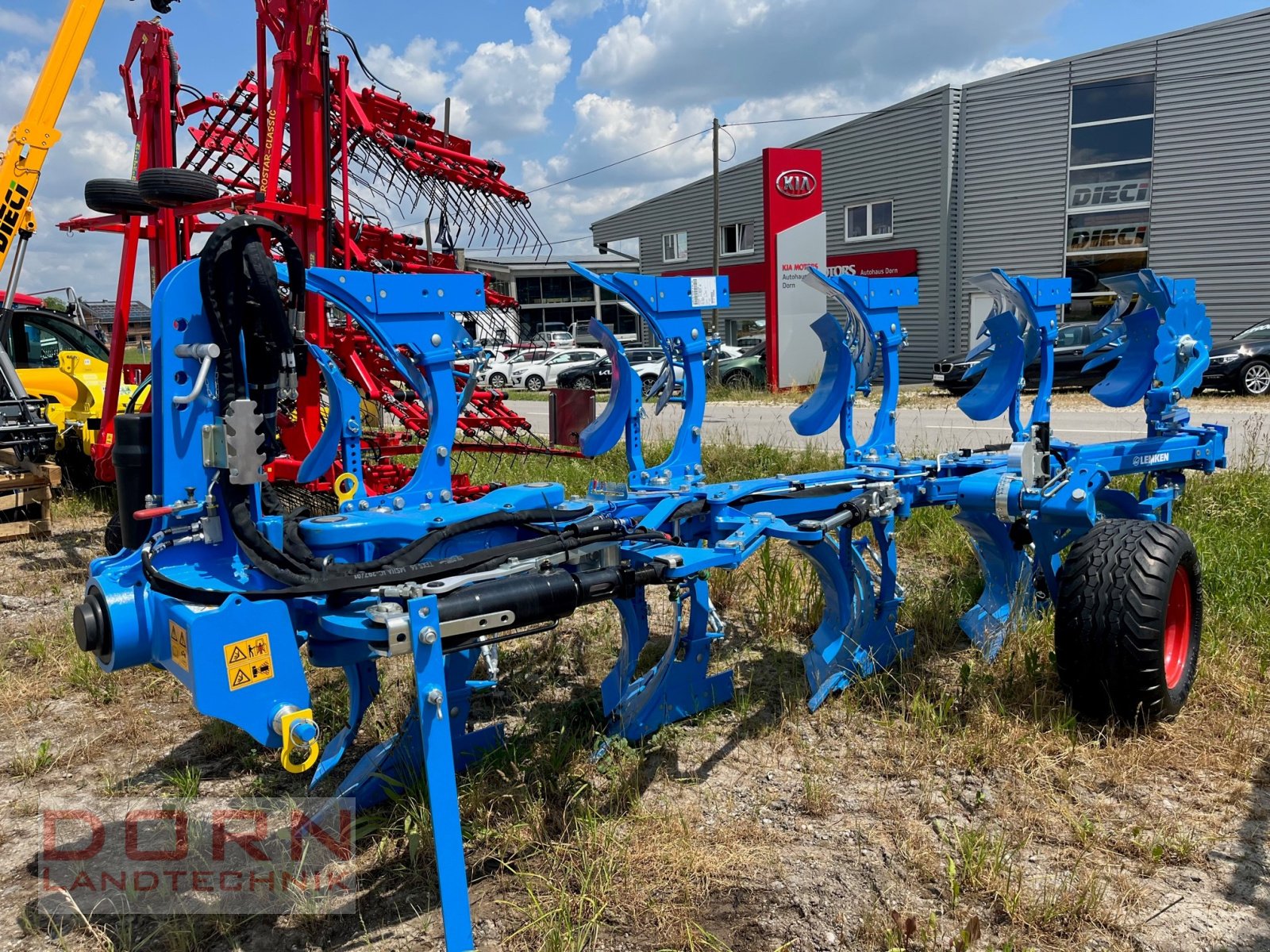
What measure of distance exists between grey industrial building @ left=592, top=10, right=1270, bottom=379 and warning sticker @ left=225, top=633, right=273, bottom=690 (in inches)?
726

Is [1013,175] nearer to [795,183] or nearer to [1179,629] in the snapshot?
[795,183]

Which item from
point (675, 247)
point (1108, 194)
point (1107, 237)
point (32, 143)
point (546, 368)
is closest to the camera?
point (32, 143)

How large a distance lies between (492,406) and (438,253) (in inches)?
51.1

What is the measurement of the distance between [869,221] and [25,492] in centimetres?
2308

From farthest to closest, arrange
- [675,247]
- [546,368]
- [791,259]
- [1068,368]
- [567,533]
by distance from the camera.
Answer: [675,247], [546,368], [791,259], [1068,368], [567,533]

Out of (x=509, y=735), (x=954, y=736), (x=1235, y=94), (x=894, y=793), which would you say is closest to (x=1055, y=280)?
(x=954, y=736)

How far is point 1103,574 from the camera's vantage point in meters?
3.65

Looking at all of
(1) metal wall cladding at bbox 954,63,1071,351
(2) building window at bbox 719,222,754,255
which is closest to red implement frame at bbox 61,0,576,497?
(1) metal wall cladding at bbox 954,63,1071,351

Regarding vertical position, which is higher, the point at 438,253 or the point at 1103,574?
the point at 438,253

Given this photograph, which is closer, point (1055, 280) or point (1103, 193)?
point (1055, 280)

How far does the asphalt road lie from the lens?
10.5 m

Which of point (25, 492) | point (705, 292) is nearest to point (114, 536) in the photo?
point (25, 492)

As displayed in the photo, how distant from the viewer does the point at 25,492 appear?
8227mm

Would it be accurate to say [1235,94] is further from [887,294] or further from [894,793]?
[894,793]
